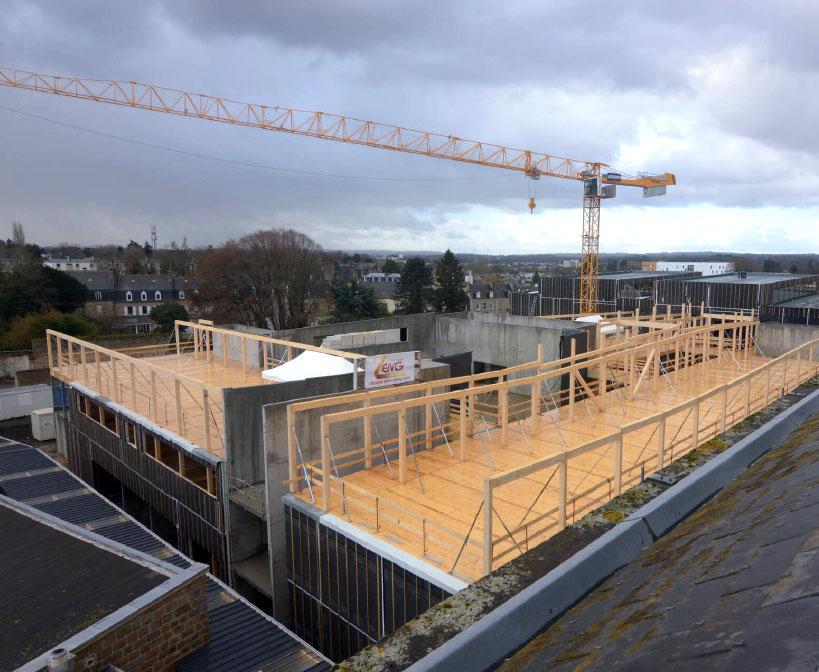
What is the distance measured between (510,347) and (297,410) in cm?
2037

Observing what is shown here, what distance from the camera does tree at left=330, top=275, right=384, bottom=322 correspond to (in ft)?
197

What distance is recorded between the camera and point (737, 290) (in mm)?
45594

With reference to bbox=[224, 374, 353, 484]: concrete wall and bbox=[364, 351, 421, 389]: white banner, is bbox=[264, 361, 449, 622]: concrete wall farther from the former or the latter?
bbox=[224, 374, 353, 484]: concrete wall

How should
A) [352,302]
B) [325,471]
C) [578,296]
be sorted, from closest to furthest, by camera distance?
[325,471] → [352,302] → [578,296]

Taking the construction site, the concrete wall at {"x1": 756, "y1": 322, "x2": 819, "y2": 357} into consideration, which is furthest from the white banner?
the concrete wall at {"x1": 756, "y1": 322, "x2": 819, "y2": 357}

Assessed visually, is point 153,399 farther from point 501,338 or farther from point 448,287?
point 448,287

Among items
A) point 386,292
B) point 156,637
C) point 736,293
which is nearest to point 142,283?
point 386,292

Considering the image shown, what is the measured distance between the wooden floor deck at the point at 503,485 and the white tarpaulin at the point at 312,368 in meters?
4.39

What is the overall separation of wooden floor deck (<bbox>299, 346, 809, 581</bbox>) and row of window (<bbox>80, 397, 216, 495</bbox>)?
16.5 ft

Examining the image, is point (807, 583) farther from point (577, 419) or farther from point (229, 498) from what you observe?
point (577, 419)

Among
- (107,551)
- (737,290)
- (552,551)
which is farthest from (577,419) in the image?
(737,290)

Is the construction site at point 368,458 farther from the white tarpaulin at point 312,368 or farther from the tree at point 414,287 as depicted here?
the tree at point 414,287

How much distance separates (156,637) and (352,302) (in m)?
52.7

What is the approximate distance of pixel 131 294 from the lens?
2665 inches
